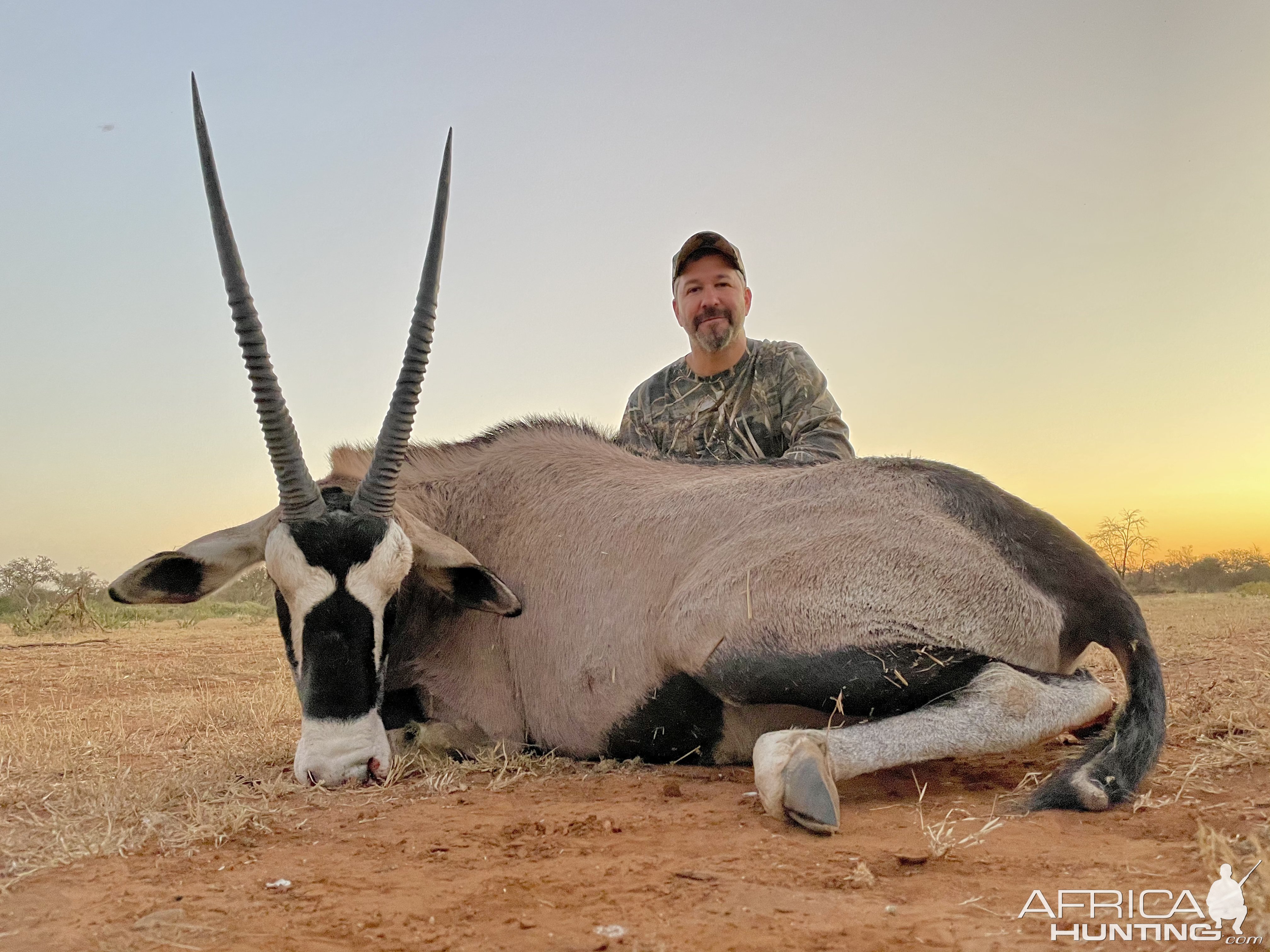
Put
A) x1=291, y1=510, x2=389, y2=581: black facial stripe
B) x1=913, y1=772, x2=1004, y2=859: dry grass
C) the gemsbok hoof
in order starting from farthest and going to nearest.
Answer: x1=291, y1=510, x2=389, y2=581: black facial stripe, the gemsbok hoof, x1=913, y1=772, x2=1004, y2=859: dry grass

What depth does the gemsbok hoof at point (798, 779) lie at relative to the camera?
274cm

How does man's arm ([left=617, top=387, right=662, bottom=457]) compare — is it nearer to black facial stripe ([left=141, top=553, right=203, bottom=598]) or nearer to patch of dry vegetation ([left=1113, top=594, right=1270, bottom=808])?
black facial stripe ([left=141, top=553, right=203, bottom=598])

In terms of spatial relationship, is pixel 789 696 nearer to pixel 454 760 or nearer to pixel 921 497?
pixel 921 497

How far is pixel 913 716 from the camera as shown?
3.21 m

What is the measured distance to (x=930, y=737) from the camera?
10.2 ft

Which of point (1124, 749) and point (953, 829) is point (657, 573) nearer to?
point (953, 829)

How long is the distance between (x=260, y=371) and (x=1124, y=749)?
358cm

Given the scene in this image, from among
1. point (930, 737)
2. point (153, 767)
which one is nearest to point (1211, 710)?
point (930, 737)

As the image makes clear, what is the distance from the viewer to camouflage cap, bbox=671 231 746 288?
24.5ft

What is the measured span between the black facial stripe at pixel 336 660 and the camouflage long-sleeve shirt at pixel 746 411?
3.10 meters

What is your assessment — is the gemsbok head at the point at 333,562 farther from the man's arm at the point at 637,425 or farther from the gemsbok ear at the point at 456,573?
the man's arm at the point at 637,425

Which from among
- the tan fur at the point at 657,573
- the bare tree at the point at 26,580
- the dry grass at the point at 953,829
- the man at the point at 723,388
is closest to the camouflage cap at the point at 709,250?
the man at the point at 723,388
